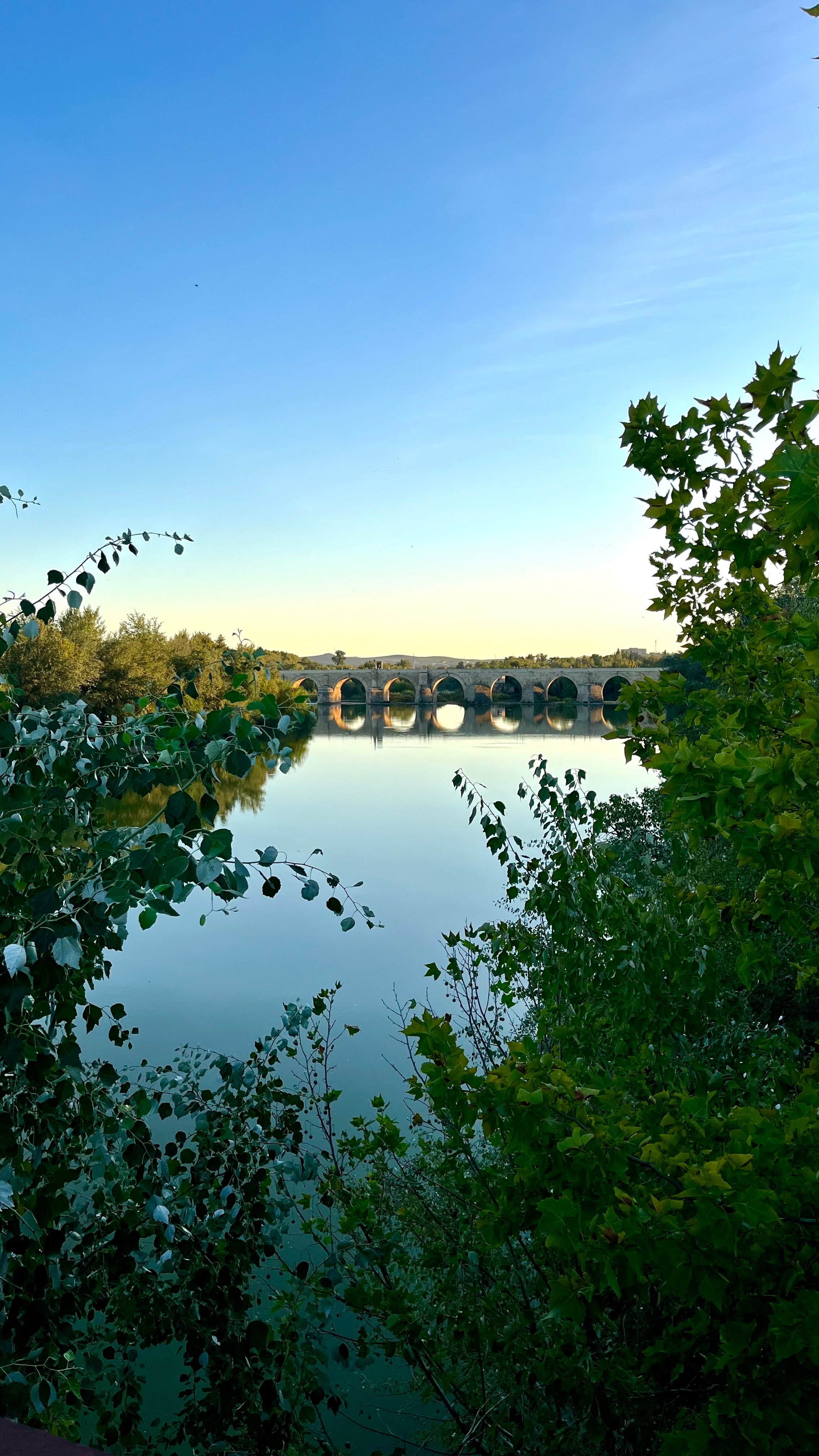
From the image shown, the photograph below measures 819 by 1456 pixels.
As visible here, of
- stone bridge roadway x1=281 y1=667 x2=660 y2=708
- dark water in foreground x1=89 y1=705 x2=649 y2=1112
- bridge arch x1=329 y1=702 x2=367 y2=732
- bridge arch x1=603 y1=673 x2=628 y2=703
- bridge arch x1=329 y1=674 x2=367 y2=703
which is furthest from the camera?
bridge arch x1=329 y1=674 x2=367 y2=703

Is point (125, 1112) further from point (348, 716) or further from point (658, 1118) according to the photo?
point (348, 716)

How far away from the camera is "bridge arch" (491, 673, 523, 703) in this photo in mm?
89875

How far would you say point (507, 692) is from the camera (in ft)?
306

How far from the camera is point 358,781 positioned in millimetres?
32906

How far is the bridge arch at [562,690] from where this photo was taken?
8306 centimetres

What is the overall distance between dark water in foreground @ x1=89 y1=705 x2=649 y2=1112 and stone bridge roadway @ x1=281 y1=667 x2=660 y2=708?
4482cm

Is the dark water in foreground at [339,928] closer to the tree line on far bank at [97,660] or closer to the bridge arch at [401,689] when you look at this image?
the tree line on far bank at [97,660]

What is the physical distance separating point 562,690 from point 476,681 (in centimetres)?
859

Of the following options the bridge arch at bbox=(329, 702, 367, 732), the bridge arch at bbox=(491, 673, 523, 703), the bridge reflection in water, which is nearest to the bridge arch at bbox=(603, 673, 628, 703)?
the bridge reflection in water

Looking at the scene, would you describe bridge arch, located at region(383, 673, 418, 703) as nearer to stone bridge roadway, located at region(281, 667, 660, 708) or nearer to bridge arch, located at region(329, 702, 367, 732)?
stone bridge roadway, located at region(281, 667, 660, 708)

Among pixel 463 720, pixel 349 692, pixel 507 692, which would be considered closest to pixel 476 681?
pixel 507 692

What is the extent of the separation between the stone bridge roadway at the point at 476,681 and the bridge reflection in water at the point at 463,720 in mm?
1094

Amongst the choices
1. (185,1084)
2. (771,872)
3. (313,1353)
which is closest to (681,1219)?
(771,872)

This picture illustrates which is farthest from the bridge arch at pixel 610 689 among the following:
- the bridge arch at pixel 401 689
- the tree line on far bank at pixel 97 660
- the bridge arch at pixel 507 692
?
the tree line on far bank at pixel 97 660
